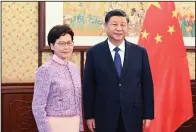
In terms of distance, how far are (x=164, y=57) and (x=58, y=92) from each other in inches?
56.8

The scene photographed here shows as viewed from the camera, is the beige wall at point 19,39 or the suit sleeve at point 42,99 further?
the beige wall at point 19,39

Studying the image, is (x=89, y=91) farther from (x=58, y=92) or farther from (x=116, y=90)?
(x=58, y=92)

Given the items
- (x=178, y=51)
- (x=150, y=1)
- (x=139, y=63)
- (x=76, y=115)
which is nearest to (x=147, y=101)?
(x=139, y=63)

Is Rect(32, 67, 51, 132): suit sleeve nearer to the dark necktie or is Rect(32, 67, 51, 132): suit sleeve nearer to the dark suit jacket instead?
the dark suit jacket

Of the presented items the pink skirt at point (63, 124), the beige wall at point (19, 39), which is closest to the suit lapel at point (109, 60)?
the pink skirt at point (63, 124)

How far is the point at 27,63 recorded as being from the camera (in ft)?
10.4

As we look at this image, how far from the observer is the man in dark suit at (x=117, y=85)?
213 cm

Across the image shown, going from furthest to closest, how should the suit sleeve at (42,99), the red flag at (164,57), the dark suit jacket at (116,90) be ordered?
the red flag at (164,57)
the dark suit jacket at (116,90)
the suit sleeve at (42,99)

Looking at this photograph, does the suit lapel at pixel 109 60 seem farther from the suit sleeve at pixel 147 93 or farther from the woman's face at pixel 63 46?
the woman's face at pixel 63 46

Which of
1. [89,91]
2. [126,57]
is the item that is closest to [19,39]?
[89,91]

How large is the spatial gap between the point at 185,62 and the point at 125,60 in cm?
112

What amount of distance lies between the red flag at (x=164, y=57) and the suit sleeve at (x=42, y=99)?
4.61 feet

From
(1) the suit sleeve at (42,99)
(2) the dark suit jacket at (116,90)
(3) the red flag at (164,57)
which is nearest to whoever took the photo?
(1) the suit sleeve at (42,99)

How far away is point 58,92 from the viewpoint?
1886mm
